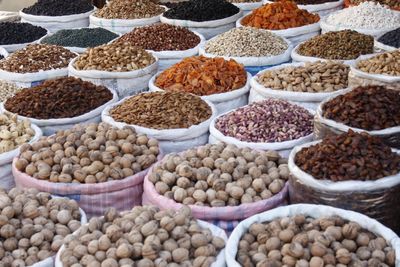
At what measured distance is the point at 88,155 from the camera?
253 centimetres

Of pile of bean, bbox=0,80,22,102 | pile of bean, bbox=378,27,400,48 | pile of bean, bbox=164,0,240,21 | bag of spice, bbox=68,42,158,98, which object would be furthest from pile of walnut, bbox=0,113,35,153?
pile of bean, bbox=378,27,400,48

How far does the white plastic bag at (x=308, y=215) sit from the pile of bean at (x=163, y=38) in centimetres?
197

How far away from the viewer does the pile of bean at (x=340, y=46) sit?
3510 millimetres

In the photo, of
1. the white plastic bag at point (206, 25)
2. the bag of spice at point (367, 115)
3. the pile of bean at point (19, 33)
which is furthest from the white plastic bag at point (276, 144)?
the pile of bean at point (19, 33)

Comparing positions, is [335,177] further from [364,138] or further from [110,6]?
[110,6]

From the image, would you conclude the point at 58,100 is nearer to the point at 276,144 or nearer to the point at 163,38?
the point at 163,38

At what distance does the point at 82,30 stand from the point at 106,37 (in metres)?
0.20

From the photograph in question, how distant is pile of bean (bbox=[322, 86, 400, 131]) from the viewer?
2.44m

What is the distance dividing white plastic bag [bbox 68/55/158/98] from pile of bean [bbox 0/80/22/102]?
0.32m

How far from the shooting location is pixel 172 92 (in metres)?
3.13

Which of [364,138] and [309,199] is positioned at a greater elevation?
[364,138]

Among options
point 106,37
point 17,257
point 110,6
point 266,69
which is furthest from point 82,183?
point 110,6

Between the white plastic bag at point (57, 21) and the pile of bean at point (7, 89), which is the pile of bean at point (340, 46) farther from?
the white plastic bag at point (57, 21)

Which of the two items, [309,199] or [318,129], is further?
[318,129]
